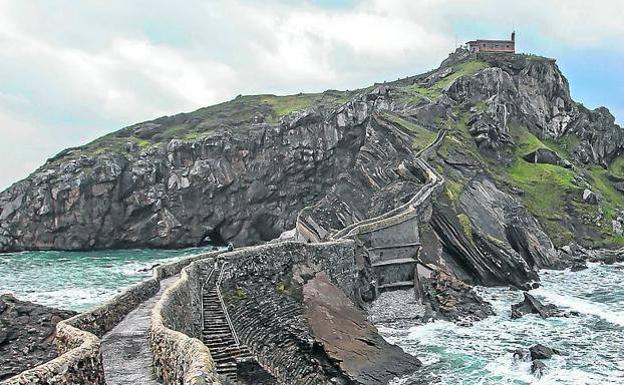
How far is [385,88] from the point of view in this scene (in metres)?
113

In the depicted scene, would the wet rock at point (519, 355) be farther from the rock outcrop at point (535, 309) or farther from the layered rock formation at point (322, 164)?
the layered rock formation at point (322, 164)

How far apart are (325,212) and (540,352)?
34.6 metres

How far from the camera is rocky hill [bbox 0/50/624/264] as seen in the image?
82.6 meters

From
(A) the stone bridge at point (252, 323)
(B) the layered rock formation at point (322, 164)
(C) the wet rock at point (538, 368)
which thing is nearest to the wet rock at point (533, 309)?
(A) the stone bridge at point (252, 323)

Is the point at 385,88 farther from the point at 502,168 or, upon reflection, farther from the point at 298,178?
the point at 502,168

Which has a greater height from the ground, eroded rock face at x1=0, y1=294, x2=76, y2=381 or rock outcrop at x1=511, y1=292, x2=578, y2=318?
eroded rock face at x1=0, y1=294, x2=76, y2=381

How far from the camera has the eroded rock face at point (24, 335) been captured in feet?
97.7

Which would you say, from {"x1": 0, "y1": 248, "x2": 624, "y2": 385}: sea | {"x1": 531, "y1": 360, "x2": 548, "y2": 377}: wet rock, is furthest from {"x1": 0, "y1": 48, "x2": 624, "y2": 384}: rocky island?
{"x1": 531, "y1": 360, "x2": 548, "y2": 377}: wet rock

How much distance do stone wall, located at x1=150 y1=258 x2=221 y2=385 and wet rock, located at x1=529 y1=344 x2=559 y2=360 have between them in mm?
19758

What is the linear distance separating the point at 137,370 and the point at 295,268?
20.3 meters

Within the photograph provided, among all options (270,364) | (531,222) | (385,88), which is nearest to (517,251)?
(531,222)

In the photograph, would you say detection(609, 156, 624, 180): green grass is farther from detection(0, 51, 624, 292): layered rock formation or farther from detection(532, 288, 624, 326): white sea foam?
detection(532, 288, 624, 326): white sea foam

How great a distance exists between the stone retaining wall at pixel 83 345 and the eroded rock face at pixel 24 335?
7.03m

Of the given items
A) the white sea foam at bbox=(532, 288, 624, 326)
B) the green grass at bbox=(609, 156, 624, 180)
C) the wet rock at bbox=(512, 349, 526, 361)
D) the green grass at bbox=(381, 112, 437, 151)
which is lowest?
the wet rock at bbox=(512, 349, 526, 361)
